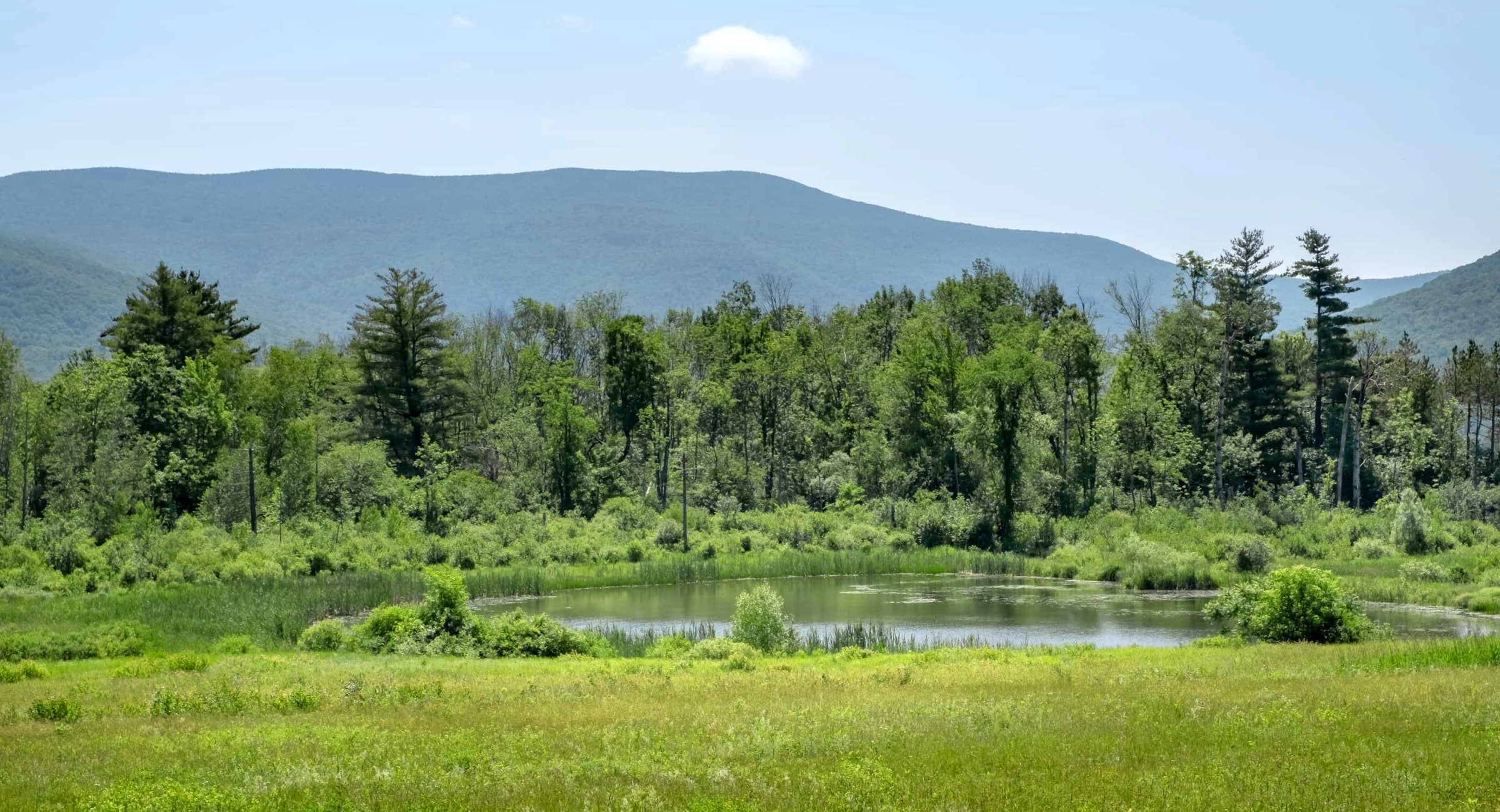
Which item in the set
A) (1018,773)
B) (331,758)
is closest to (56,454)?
(331,758)

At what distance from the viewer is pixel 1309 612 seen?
29109 mm

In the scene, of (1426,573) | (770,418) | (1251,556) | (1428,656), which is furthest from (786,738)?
(770,418)

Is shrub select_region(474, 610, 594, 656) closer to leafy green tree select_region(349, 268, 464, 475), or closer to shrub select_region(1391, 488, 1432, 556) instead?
shrub select_region(1391, 488, 1432, 556)

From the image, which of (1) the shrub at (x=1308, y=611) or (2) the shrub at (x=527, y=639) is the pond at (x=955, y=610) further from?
(2) the shrub at (x=527, y=639)

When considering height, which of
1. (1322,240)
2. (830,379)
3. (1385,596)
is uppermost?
(1322,240)

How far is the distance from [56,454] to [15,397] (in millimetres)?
6580

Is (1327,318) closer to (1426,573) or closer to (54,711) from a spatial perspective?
(1426,573)

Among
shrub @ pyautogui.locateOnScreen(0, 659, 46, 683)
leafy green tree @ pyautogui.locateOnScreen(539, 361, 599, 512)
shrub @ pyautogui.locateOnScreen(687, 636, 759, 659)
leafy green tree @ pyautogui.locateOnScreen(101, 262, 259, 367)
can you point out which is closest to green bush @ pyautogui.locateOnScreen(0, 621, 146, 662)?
shrub @ pyautogui.locateOnScreen(0, 659, 46, 683)

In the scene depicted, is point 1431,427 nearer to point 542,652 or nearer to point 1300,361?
point 1300,361

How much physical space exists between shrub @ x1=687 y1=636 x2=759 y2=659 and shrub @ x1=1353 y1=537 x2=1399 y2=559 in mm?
39527

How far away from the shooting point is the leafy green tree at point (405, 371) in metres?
84.0

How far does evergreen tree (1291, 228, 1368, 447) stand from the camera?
248 feet

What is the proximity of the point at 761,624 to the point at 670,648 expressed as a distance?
2795mm

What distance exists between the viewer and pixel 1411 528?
55969mm
